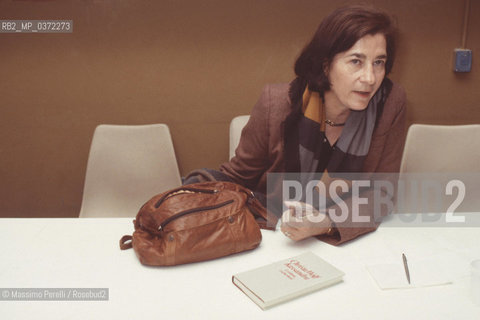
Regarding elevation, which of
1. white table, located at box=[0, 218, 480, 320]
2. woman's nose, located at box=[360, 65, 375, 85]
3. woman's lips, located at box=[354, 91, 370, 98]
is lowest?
white table, located at box=[0, 218, 480, 320]

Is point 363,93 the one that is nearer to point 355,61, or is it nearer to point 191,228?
point 355,61

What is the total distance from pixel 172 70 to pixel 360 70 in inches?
49.0

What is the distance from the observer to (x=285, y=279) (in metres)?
1.05

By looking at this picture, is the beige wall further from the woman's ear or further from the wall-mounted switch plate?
the woman's ear

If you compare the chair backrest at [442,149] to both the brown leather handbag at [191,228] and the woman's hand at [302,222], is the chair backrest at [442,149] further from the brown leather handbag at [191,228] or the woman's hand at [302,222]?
the brown leather handbag at [191,228]

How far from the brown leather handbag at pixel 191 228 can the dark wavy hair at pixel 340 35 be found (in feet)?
2.21

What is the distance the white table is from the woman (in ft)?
1.16

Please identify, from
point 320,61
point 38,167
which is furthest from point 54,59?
point 320,61

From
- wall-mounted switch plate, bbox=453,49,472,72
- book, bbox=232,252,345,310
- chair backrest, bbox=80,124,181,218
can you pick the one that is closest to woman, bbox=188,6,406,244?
book, bbox=232,252,345,310

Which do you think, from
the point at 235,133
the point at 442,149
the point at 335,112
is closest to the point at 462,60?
the point at 442,149

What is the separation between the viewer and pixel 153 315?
3.09 feet

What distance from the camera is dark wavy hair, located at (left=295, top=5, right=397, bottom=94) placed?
1.45 metres

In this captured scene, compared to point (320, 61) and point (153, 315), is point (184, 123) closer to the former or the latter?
point (320, 61)

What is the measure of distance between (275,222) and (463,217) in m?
0.71
